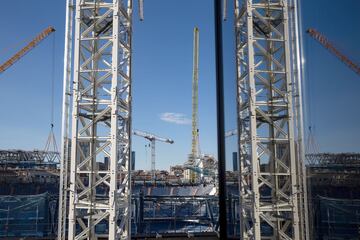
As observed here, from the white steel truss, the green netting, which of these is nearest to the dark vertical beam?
the white steel truss

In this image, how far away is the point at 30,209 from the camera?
12.4 m

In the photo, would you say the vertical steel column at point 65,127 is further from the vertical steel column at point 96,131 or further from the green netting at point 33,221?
the green netting at point 33,221

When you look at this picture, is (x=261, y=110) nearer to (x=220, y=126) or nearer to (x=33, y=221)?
(x=220, y=126)

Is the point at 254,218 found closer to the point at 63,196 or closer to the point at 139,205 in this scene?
the point at 63,196

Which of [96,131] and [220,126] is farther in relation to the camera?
[96,131]

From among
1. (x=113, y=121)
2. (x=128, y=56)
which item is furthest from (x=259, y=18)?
(x=113, y=121)

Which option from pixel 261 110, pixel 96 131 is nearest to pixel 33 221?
pixel 96 131

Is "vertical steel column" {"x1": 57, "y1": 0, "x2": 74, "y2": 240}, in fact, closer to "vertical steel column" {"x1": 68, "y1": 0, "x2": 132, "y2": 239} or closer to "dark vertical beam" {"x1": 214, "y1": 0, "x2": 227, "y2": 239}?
"vertical steel column" {"x1": 68, "y1": 0, "x2": 132, "y2": 239}

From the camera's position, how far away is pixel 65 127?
24.1ft

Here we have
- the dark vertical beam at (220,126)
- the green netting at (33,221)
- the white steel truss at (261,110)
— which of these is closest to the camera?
the dark vertical beam at (220,126)

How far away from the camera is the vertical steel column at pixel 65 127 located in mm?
6859

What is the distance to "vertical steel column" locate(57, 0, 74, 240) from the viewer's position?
686 centimetres

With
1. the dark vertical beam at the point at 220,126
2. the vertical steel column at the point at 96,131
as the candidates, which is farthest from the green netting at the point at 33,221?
the dark vertical beam at the point at 220,126

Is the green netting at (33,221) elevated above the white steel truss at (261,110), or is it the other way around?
the white steel truss at (261,110)
